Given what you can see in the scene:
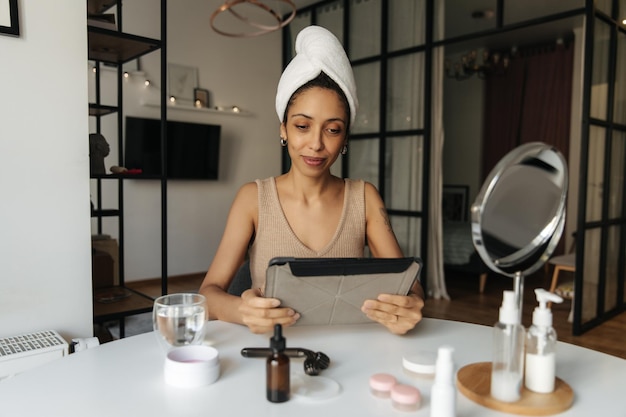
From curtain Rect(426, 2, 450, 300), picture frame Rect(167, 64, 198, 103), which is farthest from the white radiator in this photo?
picture frame Rect(167, 64, 198, 103)

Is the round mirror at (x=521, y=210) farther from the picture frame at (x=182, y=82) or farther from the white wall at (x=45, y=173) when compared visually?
the picture frame at (x=182, y=82)

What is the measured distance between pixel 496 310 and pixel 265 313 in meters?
3.43

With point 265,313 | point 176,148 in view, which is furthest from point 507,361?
point 176,148

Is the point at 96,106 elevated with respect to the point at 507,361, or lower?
elevated

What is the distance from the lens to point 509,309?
2.20 ft

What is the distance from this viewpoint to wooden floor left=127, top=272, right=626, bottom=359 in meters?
3.23

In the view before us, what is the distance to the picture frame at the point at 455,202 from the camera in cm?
695

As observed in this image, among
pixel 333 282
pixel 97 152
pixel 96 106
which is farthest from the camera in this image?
pixel 96 106

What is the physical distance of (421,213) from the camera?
4199 millimetres

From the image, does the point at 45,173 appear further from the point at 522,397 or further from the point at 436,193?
the point at 436,193

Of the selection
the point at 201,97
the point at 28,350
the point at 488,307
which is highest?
the point at 201,97

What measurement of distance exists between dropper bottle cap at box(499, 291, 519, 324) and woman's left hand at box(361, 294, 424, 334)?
1.05 feet

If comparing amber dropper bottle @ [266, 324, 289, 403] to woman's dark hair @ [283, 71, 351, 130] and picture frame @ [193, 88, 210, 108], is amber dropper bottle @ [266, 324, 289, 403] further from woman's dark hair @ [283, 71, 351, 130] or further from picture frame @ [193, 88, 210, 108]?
picture frame @ [193, 88, 210, 108]

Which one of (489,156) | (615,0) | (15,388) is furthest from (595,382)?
(489,156)
